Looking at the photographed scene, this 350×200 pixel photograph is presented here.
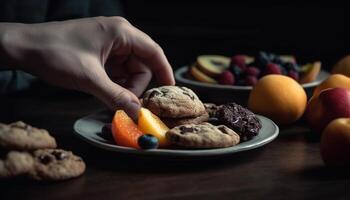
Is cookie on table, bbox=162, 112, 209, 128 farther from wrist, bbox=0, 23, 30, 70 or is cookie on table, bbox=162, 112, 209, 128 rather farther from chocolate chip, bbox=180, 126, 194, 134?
wrist, bbox=0, 23, 30, 70

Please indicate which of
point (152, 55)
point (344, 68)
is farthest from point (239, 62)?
point (152, 55)

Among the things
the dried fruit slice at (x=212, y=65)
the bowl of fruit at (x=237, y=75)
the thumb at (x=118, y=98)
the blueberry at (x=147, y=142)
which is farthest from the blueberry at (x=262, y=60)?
the blueberry at (x=147, y=142)

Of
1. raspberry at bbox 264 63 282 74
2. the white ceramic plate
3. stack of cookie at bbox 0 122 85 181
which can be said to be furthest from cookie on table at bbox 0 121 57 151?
raspberry at bbox 264 63 282 74

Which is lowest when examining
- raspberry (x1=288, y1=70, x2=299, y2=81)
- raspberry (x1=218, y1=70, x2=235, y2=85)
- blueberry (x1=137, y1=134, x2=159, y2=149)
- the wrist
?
raspberry (x1=218, y1=70, x2=235, y2=85)

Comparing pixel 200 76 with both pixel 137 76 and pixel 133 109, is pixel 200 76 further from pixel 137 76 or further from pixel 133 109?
pixel 133 109

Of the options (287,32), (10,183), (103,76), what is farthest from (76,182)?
(287,32)

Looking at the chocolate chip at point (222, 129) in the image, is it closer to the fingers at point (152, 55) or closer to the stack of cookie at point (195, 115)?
the stack of cookie at point (195, 115)

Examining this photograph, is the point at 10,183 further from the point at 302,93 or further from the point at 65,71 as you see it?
the point at 302,93
